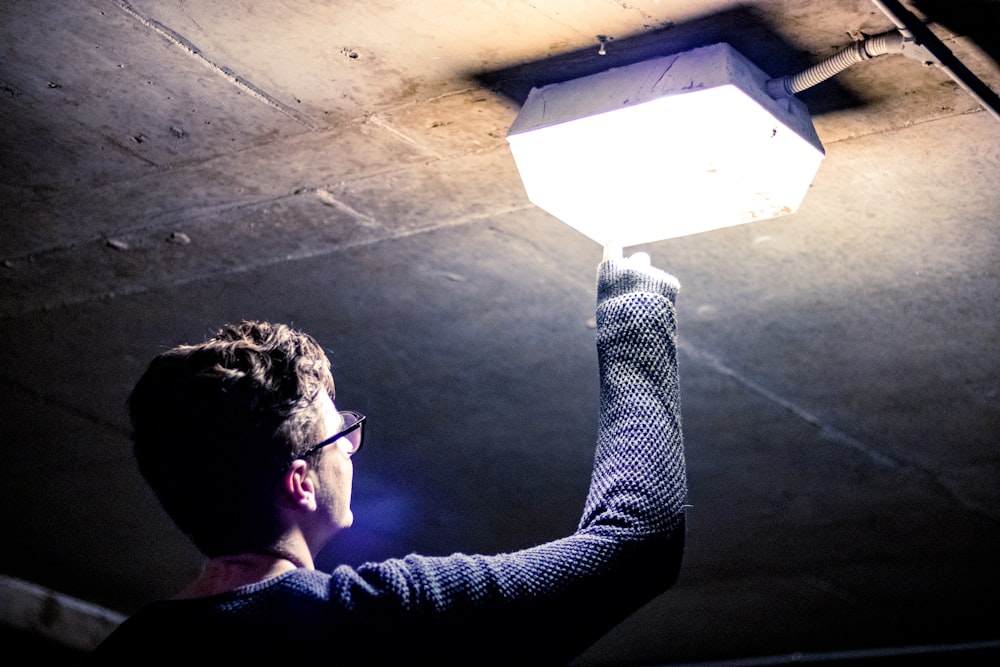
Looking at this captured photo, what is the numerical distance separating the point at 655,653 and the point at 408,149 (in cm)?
354

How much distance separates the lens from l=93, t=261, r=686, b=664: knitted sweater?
3.77ft

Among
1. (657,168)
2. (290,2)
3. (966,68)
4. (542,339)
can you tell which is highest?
(290,2)

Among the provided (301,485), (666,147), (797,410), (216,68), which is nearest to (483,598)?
(301,485)

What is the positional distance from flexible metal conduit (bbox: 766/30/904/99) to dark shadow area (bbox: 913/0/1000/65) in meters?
0.06

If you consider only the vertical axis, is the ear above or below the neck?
above

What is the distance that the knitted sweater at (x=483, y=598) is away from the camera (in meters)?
1.15

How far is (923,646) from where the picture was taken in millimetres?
4660

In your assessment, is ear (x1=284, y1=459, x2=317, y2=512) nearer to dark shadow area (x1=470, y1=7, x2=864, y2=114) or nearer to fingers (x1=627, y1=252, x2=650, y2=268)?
fingers (x1=627, y1=252, x2=650, y2=268)

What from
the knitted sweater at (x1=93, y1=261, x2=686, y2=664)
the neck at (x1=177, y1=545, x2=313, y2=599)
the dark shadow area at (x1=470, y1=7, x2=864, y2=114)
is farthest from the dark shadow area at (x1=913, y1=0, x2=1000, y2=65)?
the neck at (x1=177, y1=545, x2=313, y2=599)

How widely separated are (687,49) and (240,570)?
1140 mm

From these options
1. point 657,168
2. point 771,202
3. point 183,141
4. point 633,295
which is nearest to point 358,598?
point 633,295

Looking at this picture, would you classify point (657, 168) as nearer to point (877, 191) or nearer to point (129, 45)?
point (877, 191)

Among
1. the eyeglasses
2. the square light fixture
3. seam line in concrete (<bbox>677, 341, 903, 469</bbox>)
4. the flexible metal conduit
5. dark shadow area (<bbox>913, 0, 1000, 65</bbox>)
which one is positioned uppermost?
dark shadow area (<bbox>913, 0, 1000, 65</bbox>)

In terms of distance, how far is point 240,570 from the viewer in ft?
4.18
